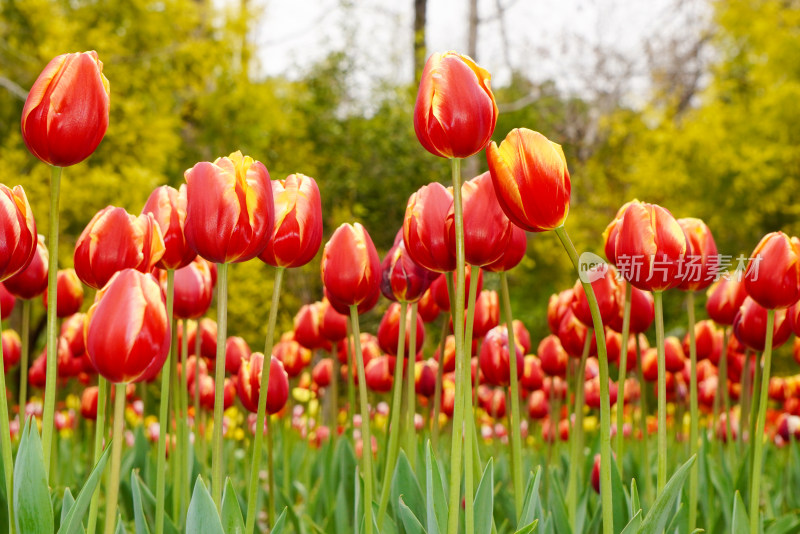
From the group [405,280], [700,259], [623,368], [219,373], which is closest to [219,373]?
[219,373]

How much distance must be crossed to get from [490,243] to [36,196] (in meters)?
7.39

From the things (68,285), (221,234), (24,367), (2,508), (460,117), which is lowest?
(2,508)

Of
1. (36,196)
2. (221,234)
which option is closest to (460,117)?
(221,234)

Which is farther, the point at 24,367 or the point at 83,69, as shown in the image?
the point at 24,367

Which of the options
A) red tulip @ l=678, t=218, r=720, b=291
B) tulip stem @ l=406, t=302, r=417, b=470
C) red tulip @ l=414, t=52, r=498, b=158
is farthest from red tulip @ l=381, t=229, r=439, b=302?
red tulip @ l=678, t=218, r=720, b=291

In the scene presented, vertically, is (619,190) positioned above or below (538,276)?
above

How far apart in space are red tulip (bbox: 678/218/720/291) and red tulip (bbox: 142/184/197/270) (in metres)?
0.90

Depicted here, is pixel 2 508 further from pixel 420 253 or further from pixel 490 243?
pixel 490 243

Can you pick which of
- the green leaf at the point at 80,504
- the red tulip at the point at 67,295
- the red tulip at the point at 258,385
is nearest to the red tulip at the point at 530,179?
the green leaf at the point at 80,504

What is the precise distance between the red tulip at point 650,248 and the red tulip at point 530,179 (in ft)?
0.78

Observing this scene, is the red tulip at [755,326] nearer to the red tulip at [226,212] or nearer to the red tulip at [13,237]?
the red tulip at [226,212]

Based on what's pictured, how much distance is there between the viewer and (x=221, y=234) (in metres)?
1.08

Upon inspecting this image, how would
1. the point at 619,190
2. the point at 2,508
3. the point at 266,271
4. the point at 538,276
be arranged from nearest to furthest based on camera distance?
the point at 2,508 < the point at 266,271 < the point at 538,276 < the point at 619,190

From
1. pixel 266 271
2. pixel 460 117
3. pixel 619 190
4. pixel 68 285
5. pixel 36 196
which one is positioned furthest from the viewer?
pixel 619 190
